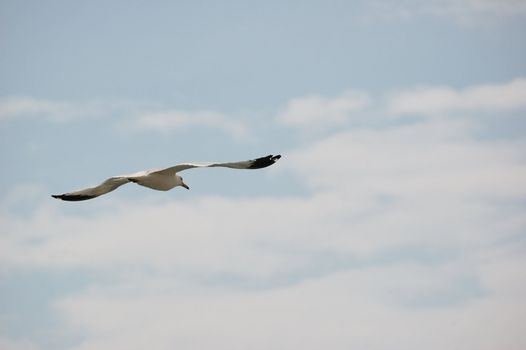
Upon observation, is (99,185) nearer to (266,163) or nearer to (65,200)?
(65,200)

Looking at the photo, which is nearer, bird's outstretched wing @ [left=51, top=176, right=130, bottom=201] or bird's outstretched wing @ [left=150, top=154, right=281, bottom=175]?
bird's outstretched wing @ [left=150, top=154, right=281, bottom=175]

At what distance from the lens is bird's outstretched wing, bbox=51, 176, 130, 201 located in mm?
21062

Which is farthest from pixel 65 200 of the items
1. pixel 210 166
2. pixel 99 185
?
pixel 210 166

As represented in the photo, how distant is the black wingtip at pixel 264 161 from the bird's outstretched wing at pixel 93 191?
84.4 inches

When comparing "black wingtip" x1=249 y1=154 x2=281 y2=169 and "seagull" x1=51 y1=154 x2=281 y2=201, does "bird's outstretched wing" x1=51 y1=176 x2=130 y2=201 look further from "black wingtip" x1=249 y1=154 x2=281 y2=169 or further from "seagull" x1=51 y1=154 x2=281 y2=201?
"black wingtip" x1=249 y1=154 x2=281 y2=169

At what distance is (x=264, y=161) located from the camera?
67.5 feet

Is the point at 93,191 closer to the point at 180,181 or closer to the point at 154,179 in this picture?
the point at 154,179

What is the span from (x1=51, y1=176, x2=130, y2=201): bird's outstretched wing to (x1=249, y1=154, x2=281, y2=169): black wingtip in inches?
84.4

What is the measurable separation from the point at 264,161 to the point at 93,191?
2939 millimetres

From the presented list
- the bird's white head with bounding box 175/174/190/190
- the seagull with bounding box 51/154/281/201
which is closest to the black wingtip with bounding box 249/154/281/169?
the seagull with bounding box 51/154/281/201

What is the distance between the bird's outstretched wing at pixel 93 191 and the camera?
69.1 feet

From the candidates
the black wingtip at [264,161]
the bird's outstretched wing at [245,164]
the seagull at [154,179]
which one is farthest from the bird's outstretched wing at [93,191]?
Answer: the black wingtip at [264,161]

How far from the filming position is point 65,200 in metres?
21.5

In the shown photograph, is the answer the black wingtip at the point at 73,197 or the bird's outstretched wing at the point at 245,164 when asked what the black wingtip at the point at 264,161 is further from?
the black wingtip at the point at 73,197
